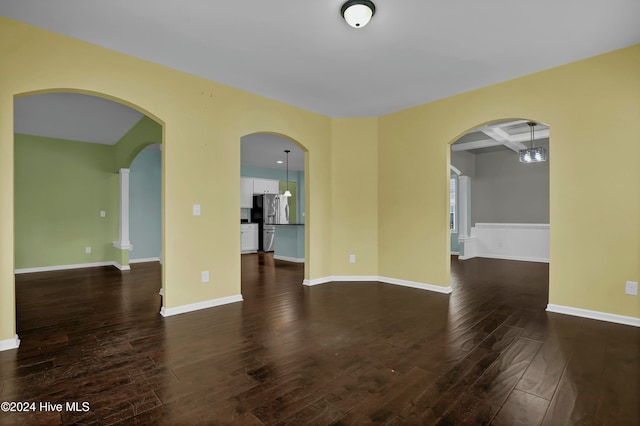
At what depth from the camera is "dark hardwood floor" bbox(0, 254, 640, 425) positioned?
5.52 feet

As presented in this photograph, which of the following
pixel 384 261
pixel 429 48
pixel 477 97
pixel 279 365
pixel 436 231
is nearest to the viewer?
pixel 279 365

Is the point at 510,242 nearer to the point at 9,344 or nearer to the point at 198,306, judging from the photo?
the point at 198,306

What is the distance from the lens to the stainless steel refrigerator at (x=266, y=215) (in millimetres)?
9273

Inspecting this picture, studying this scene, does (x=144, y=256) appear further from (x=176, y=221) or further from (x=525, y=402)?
(x=525, y=402)

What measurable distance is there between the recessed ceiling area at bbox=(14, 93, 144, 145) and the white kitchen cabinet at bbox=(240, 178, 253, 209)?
346 cm

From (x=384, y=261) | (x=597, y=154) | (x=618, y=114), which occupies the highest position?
(x=618, y=114)

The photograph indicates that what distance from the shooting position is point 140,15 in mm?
2486

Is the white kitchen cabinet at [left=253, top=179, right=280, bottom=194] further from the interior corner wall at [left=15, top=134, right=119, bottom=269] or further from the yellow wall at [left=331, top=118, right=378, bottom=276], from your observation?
the yellow wall at [left=331, top=118, right=378, bottom=276]

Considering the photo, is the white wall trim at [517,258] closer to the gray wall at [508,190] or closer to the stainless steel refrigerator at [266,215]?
the gray wall at [508,190]

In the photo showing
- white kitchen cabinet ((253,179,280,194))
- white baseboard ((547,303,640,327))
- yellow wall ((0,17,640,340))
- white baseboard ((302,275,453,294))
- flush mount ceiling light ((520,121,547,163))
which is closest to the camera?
yellow wall ((0,17,640,340))

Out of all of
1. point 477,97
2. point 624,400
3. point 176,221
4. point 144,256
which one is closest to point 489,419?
point 624,400

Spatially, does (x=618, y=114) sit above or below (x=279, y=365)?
above

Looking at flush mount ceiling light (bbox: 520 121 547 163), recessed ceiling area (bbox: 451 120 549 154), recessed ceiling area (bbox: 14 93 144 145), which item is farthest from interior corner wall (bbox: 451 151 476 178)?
recessed ceiling area (bbox: 14 93 144 145)

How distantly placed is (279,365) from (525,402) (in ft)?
4.88
